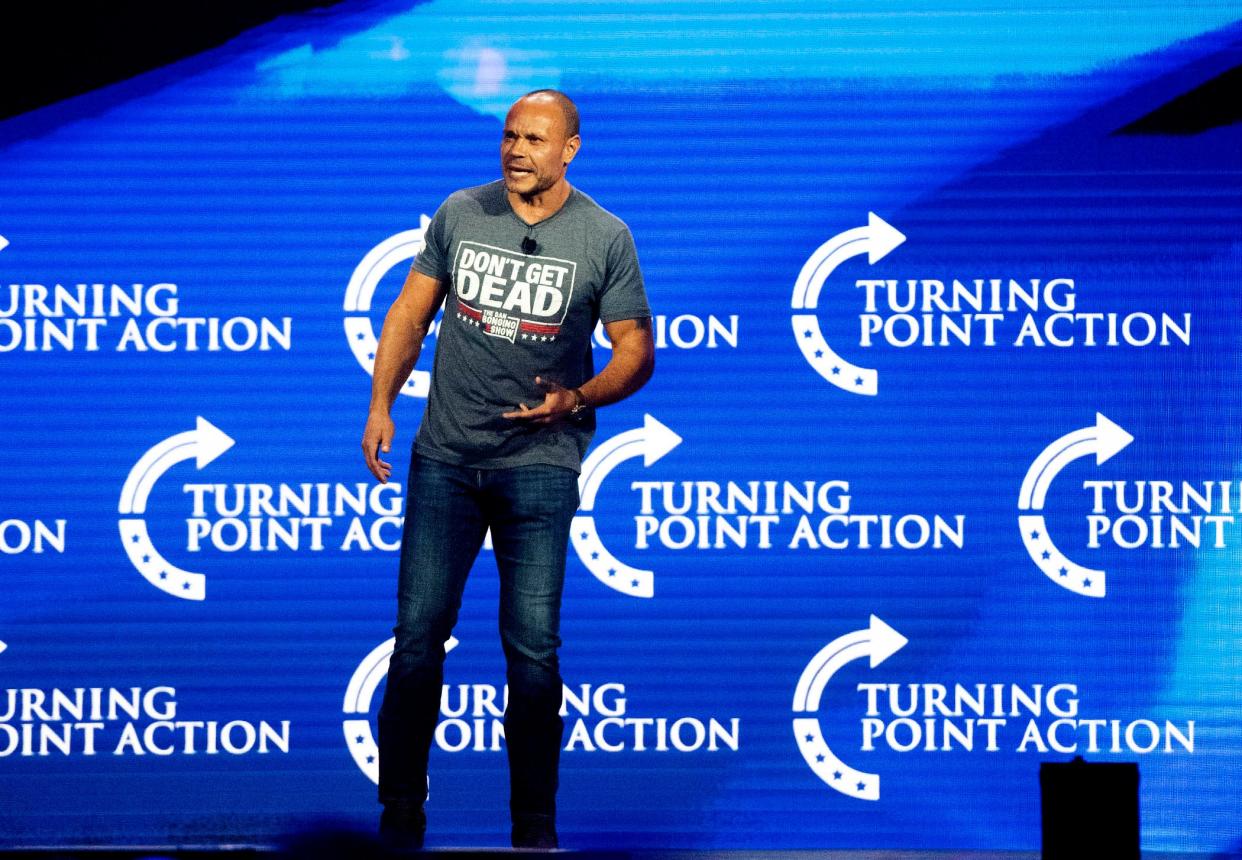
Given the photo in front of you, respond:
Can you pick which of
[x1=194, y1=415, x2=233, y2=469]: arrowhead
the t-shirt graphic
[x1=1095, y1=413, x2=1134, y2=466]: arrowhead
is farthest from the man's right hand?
[x1=1095, y1=413, x2=1134, y2=466]: arrowhead

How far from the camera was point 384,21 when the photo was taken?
3.86 metres

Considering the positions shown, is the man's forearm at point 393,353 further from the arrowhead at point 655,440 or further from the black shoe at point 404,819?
the arrowhead at point 655,440

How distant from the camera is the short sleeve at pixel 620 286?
9.68ft

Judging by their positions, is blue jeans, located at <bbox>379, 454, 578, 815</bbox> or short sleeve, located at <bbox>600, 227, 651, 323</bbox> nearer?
blue jeans, located at <bbox>379, 454, 578, 815</bbox>

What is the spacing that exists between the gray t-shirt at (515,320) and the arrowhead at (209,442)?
1.05 m

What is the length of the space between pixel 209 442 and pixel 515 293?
1.27 m

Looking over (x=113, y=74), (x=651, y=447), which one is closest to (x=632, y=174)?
(x=651, y=447)

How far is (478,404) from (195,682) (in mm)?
1365

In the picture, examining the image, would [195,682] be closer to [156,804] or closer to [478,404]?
[156,804]

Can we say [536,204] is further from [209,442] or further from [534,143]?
[209,442]

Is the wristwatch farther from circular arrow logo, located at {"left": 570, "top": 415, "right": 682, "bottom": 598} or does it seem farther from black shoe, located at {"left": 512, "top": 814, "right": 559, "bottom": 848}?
circular arrow logo, located at {"left": 570, "top": 415, "right": 682, "bottom": 598}

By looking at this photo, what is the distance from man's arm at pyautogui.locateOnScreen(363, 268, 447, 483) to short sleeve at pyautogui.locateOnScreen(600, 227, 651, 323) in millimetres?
320

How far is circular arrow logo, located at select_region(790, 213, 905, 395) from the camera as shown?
3.83m

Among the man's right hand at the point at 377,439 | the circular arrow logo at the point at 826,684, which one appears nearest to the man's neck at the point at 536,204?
the man's right hand at the point at 377,439
